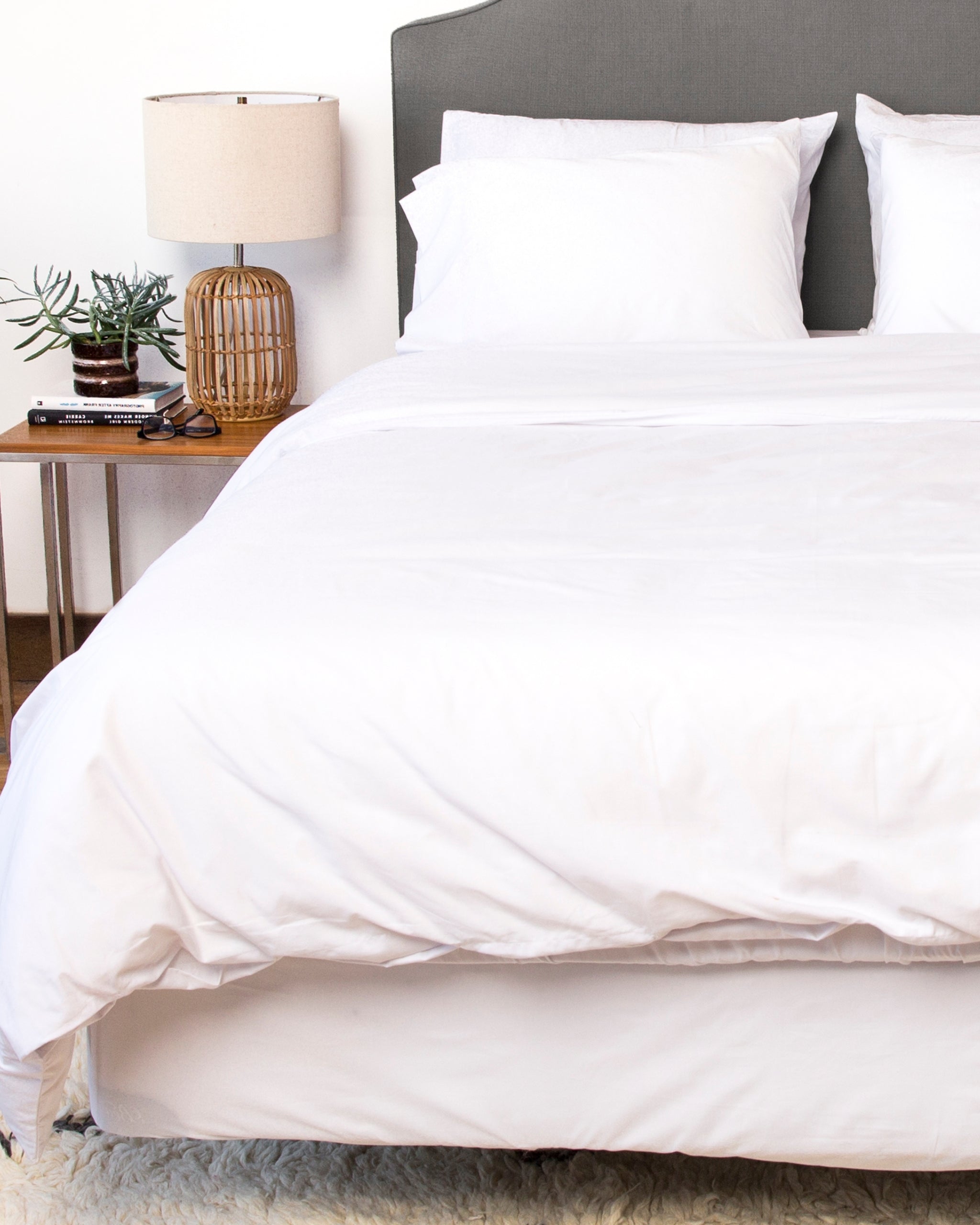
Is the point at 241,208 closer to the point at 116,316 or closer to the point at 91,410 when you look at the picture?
the point at 116,316

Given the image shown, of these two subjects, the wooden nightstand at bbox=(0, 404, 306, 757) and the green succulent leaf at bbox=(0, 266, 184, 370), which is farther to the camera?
the green succulent leaf at bbox=(0, 266, 184, 370)

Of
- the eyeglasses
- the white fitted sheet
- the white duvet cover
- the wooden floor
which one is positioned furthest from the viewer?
the wooden floor

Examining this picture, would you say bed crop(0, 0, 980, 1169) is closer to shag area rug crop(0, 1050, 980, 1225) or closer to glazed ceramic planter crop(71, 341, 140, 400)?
shag area rug crop(0, 1050, 980, 1225)

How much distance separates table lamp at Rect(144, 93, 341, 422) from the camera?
246 centimetres

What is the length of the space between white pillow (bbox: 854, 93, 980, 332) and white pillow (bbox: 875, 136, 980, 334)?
0.07 m

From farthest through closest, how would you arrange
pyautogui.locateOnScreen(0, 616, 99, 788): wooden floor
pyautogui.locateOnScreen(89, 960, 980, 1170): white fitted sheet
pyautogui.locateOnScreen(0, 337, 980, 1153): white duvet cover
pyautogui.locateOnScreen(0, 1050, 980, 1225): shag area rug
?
pyautogui.locateOnScreen(0, 616, 99, 788): wooden floor < pyautogui.locateOnScreen(0, 1050, 980, 1225): shag area rug < pyautogui.locateOnScreen(89, 960, 980, 1170): white fitted sheet < pyautogui.locateOnScreen(0, 337, 980, 1153): white duvet cover

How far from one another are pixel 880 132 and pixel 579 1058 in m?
2.03

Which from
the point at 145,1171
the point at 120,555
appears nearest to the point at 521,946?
the point at 145,1171

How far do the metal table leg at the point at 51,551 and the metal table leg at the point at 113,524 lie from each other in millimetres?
184

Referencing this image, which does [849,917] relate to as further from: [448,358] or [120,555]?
[120,555]

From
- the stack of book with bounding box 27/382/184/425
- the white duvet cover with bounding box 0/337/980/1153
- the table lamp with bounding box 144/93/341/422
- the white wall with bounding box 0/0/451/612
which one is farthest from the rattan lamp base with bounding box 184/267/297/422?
the white duvet cover with bounding box 0/337/980/1153

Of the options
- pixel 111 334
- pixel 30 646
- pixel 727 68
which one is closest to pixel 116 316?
pixel 111 334

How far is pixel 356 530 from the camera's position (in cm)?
135

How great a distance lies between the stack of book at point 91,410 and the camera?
2.62 m
